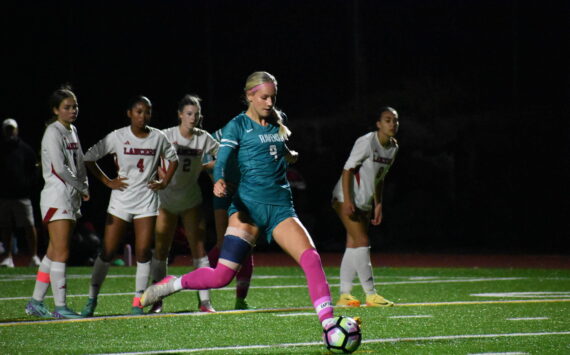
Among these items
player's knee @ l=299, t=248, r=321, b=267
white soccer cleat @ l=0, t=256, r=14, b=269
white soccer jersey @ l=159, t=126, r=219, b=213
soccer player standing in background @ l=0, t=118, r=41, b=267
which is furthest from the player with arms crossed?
white soccer cleat @ l=0, t=256, r=14, b=269

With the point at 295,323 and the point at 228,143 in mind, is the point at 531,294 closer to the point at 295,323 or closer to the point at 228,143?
the point at 295,323

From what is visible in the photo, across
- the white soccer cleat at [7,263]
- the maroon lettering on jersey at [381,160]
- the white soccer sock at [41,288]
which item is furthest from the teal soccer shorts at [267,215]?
the white soccer cleat at [7,263]

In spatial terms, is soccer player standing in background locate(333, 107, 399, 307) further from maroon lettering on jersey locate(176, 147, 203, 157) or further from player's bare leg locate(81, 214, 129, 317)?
player's bare leg locate(81, 214, 129, 317)

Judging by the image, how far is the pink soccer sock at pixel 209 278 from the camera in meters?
6.68

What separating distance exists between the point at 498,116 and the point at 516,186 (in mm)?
2044

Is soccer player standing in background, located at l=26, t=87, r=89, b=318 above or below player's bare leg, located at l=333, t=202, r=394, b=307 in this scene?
above

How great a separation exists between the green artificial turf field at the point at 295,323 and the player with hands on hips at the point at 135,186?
0.41m

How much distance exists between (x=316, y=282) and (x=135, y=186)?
2.90 metres

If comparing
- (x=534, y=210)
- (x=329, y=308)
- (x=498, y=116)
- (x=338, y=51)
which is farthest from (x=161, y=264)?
(x=338, y=51)

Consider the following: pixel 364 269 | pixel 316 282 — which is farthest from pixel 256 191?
pixel 364 269

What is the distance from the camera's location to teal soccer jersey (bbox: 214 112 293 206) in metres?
6.71

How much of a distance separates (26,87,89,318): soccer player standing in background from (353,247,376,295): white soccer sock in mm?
2738

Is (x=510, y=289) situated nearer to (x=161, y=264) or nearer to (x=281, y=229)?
(x=161, y=264)

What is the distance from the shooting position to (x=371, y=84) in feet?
82.0
